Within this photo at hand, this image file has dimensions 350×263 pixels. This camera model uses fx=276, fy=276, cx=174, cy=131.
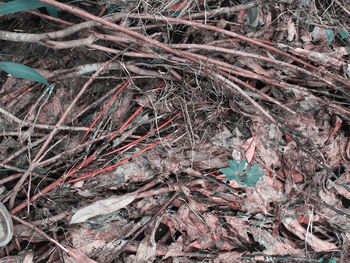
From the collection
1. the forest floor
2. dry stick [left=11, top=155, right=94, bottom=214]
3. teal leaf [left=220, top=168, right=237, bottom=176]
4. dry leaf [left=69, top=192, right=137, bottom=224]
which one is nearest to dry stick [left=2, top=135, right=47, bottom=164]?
the forest floor

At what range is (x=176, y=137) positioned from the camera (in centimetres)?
144

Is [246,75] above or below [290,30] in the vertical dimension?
below

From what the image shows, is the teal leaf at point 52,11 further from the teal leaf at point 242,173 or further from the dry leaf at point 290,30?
the dry leaf at point 290,30

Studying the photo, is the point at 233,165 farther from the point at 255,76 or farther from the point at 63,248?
the point at 63,248

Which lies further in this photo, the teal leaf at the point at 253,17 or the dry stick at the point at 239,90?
the teal leaf at the point at 253,17

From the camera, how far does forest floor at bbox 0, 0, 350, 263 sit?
1.33 m

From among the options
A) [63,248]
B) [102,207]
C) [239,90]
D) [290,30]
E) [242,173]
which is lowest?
[63,248]

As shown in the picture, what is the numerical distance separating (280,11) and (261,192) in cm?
101

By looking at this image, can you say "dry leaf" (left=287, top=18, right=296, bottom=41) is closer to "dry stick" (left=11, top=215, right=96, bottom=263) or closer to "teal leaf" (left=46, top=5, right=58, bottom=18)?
"teal leaf" (left=46, top=5, right=58, bottom=18)

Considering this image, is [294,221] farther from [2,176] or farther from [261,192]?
[2,176]

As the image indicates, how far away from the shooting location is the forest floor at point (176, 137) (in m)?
1.33

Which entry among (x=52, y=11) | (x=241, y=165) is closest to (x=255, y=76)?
(x=241, y=165)

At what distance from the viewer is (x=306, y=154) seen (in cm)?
147

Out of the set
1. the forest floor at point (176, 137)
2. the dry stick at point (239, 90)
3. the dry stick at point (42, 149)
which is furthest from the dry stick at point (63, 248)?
the dry stick at point (239, 90)
